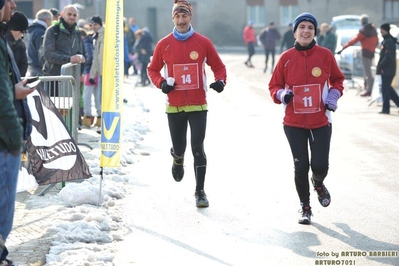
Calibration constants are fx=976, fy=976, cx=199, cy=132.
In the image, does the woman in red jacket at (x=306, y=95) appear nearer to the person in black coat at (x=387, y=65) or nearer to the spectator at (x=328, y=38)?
the person in black coat at (x=387, y=65)

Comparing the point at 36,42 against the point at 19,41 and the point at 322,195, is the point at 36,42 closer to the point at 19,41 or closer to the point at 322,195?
the point at 19,41

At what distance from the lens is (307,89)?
8.75 m

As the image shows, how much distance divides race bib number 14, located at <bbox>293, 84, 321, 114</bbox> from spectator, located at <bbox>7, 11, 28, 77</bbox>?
3.60 meters

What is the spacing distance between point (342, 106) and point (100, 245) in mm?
15281

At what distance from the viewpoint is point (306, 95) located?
875cm

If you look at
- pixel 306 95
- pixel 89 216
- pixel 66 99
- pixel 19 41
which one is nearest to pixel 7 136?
pixel 89 216

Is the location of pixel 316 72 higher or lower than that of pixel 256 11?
higher

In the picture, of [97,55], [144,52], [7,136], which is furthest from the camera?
[144,52]

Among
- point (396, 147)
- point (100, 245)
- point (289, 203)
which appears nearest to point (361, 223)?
point (289, 203)

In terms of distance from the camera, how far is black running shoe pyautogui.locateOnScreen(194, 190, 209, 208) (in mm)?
9664

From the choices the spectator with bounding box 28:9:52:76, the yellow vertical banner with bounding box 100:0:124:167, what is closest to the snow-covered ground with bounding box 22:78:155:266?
the yellow vertical banner with bounding box 100:0:124:167

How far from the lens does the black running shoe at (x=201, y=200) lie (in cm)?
966

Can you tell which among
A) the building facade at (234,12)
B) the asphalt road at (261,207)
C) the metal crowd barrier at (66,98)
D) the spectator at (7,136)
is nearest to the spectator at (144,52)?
the asphalt road at (261,207)

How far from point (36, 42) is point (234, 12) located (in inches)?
2035
